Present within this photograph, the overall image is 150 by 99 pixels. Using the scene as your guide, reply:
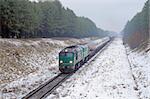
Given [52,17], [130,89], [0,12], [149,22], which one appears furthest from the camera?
[52,17]

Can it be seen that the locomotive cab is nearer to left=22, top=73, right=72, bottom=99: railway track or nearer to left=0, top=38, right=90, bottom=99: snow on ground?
left=0, top=38, right=90, bottom=99: snow on ground

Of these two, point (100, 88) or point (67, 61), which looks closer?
point (100, 88)

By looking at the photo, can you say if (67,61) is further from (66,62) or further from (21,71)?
(21,71)

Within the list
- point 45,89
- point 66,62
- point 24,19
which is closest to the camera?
point 45,89

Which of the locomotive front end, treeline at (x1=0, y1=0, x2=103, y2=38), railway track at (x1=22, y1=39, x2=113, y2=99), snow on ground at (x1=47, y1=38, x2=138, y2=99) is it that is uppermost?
treeline at (x1=0, y1=0, x2=103, y2=38)

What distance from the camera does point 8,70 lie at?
2817cm

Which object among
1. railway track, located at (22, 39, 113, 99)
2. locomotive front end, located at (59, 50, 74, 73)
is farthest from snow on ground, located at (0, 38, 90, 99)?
A: locomotive front end, located at (59, 50, 74, 73)

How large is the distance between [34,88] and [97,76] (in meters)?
6.70

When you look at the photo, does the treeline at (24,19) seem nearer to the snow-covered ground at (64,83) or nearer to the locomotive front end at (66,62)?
the snow-covered ground at (64,83)

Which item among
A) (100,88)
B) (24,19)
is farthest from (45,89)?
(24,19)

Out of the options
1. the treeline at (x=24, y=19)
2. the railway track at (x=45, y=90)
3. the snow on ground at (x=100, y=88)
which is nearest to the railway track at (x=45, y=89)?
the railway track at (x=45, y=90)

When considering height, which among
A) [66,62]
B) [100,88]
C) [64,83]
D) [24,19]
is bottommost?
[64,83]

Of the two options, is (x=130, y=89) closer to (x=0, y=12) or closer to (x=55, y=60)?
(x=55, y=60)

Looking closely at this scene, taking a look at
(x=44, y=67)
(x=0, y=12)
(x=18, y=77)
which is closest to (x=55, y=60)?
(x=44, y=67)
